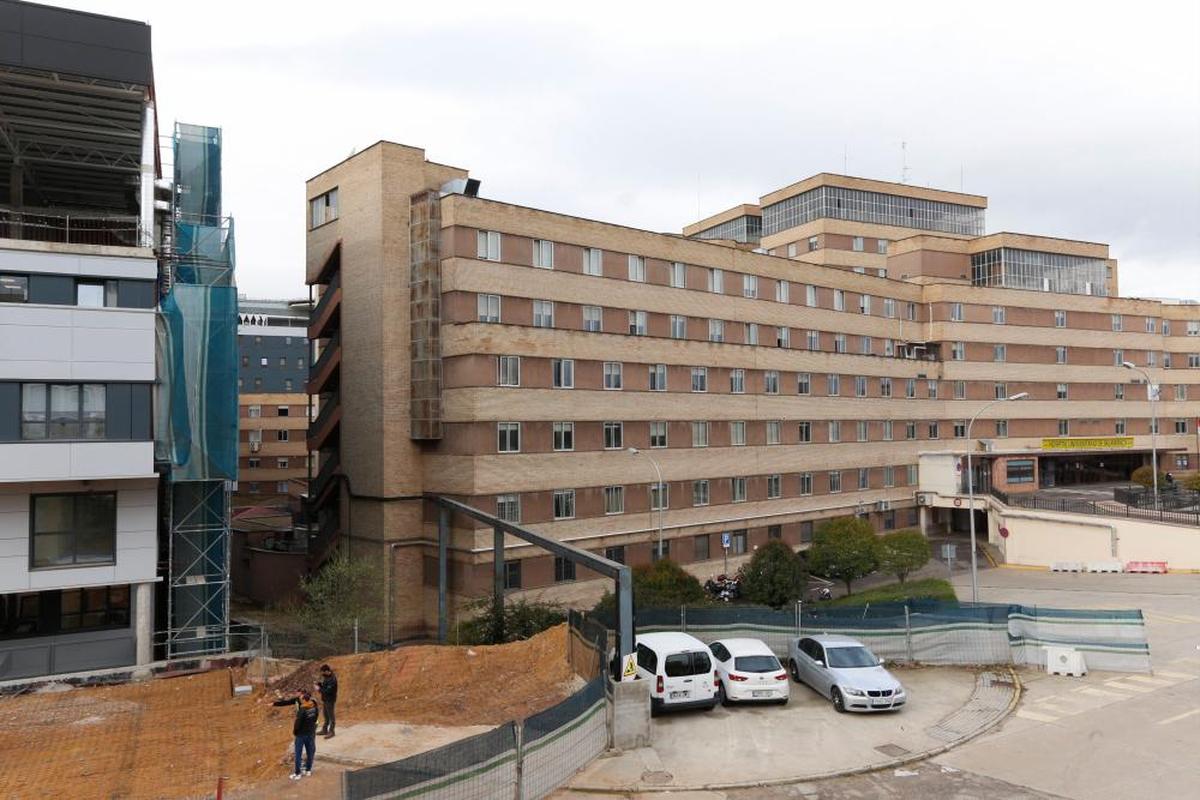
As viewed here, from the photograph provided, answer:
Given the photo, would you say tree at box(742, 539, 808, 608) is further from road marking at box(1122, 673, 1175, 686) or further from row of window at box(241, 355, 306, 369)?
row of window at box(241, 355, 306, 369)

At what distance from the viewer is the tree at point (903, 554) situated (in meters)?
44.5

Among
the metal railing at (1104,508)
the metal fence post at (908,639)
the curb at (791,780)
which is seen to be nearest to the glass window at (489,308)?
the metal fence post at (908,639)

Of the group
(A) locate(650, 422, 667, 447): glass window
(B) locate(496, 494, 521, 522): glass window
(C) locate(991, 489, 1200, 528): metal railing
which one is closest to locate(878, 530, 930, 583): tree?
(A) locate(650, 422, 667, 447): glass window

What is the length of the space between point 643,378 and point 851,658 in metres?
24.4

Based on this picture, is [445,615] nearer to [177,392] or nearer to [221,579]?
[221,579]

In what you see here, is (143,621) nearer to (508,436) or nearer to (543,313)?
(508,436)

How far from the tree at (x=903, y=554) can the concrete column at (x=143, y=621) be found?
1299 inches

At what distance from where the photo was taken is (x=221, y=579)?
31484 mm

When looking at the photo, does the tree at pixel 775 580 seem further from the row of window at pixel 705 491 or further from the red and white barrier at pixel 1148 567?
the red and white barrier at pixel 1148 567

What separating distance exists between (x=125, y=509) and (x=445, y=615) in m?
14.2

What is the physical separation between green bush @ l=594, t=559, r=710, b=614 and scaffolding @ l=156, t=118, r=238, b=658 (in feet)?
46.0

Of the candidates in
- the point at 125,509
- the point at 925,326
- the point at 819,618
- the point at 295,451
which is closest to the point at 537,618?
the point at 819,618

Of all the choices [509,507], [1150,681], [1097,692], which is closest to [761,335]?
[509,507]

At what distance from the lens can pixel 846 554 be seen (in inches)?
1756
